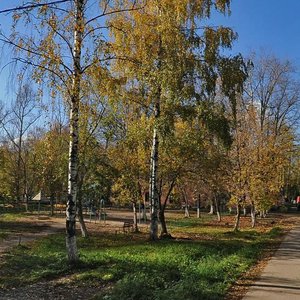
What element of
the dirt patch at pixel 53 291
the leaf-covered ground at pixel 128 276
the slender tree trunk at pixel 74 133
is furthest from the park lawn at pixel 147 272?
the slender tree trunk at pixel 74 133

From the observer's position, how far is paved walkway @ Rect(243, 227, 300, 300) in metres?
9.05

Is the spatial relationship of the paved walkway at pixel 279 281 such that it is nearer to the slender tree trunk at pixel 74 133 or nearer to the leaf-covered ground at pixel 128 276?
the leaf-covered ground at pixel 128 276

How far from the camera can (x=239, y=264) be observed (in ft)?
44.1

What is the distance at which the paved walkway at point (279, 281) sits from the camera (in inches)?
356

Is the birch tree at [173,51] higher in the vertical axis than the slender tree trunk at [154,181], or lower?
higher

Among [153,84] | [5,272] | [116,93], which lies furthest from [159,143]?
[5,272]

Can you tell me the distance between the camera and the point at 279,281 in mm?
10820

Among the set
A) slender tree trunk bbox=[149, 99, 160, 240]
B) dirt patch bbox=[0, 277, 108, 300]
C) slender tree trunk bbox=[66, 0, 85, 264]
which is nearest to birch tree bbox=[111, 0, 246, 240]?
slender tree trunk bbox=[149, 99, 160, 240]

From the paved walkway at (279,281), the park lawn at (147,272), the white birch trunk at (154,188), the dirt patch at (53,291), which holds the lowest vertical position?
the paved walkway at (279,281)

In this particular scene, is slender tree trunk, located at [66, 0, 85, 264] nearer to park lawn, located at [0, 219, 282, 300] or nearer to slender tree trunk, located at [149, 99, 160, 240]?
park lawn, located at [0, 219, 282, 300]

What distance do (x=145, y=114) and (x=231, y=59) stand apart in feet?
15.0

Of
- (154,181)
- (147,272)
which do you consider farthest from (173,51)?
(147,272)

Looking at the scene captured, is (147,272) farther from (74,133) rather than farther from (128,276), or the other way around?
(74,133)

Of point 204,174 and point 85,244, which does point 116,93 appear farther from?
point 204,174
